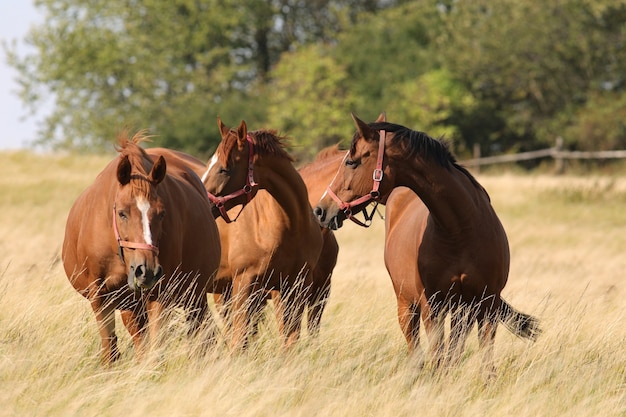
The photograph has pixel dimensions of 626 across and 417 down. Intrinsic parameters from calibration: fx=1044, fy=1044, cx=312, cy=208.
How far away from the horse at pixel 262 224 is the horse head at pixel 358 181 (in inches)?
46.2

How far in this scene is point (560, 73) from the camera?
3834 centimetres

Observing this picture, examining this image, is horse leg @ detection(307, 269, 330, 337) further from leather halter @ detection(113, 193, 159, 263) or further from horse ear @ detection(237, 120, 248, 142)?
leather halter @ detection(113, 193, 159, 263)

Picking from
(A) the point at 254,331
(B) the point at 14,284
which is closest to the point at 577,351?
(A) the point at 254,331

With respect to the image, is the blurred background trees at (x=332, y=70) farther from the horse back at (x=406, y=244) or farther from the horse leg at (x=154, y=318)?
the horse leg at (x=154, y=318)

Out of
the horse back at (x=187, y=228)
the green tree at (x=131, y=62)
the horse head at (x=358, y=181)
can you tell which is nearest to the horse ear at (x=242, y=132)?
the horse back at (x=187, y=228)

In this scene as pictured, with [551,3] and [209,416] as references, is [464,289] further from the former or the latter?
[551,3]

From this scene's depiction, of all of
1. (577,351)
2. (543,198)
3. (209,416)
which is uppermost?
(209,416)

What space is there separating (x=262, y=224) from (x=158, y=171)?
206 cm

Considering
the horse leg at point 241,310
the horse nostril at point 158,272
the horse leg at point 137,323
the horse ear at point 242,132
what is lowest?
the horse leg at point 241,310

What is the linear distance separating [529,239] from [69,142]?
2961 cm

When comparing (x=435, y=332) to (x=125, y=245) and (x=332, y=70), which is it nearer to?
(x=125, y=245)

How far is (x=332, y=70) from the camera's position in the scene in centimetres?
3881

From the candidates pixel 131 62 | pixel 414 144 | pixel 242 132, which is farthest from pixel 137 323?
pixel 131 62

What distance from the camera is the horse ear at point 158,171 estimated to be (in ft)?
18.0
